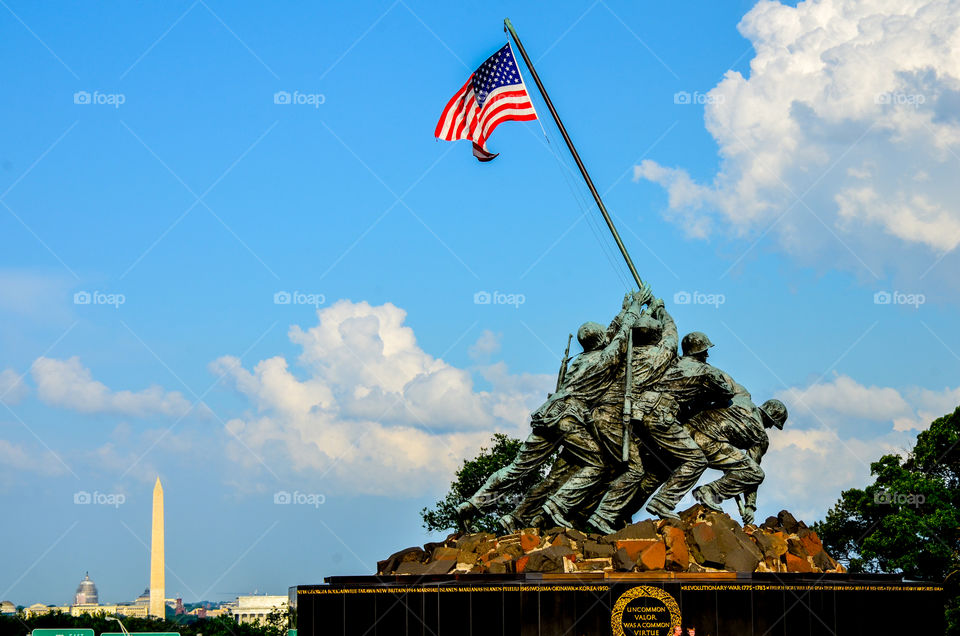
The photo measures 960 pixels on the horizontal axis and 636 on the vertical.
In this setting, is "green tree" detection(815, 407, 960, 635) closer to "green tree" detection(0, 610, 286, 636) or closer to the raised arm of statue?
the raised arm of statue

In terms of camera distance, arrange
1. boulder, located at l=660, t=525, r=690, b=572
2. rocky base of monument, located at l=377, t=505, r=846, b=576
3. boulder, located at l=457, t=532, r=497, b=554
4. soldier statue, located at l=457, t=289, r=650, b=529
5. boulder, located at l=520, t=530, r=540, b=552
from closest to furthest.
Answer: rocky base of monument, located at l=377, t=505, r=846, b=576
boulder, located at l=660, t=525, r=690, b=572
boulder, located at l=520, t=530, r=540, b=552
boulder, located at l=457, t=532, r=497, b=554
soldier statue, located at l=457, t=289, r=650, b=529

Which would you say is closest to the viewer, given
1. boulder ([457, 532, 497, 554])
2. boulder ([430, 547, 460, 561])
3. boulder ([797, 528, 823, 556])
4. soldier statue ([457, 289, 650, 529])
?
boulder ([430, 547, 460, 561])

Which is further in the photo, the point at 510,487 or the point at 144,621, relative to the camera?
the point at 144,621

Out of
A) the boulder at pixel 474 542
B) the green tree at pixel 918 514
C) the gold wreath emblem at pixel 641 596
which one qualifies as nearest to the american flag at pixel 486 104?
the boulder at pixel 474 542

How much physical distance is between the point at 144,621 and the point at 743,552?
90.9 ft

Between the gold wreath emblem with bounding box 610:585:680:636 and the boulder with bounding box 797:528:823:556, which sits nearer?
the gold wreath emblem with bounding box 610:585:680:636

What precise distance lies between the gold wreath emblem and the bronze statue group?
3039 mm

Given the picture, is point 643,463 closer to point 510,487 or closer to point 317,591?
point 510,487

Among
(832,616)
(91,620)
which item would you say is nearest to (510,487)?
(832,616)

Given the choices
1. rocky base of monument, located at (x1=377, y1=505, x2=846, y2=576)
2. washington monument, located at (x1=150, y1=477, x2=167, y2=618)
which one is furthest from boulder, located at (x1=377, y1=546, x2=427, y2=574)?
washington monument, located at (x1=150, y1=477, x2=167, y2=618)

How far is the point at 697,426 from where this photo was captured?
2555cm

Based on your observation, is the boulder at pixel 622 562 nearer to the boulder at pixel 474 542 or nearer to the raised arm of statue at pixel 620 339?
the boulder at pixel 474 542

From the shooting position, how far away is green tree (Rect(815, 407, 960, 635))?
3562 centimetres

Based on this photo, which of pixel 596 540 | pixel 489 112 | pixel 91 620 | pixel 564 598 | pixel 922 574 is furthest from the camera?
pixel 91 620
